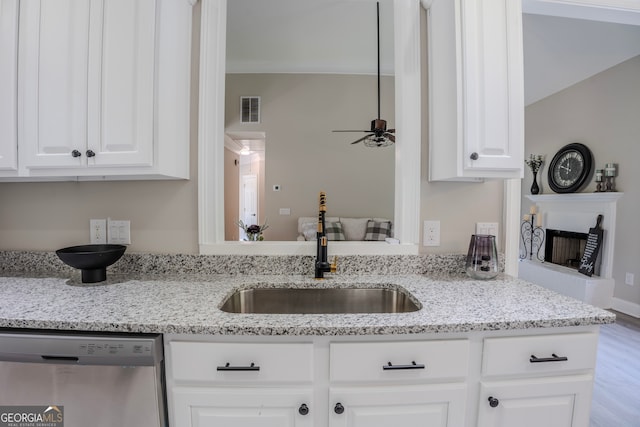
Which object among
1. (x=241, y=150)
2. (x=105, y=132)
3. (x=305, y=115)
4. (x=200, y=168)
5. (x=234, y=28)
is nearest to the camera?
(x=105, y=132)

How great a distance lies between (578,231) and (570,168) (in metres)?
0.89

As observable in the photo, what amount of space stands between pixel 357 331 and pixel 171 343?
57 cm

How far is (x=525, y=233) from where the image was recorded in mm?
4742

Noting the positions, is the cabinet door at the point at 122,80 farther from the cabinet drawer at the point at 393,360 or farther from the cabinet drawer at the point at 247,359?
the cabinet drawer at the point at 393,360

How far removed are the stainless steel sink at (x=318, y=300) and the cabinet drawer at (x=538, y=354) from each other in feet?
1.40

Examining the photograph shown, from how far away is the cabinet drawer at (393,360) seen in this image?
2.81 feet

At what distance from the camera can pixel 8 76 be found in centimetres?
116

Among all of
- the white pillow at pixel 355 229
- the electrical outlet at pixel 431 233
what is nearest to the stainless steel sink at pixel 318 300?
the electrical outlet at pixel 431 233

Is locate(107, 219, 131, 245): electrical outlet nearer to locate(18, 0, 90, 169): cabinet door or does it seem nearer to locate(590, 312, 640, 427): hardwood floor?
locate(18, 0, 90, 169): cabinet door

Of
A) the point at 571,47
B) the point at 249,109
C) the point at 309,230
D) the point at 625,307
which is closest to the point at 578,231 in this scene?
the point at 625,307

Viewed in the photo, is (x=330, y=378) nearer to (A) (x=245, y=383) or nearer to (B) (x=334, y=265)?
(A) (x=245, y=383)

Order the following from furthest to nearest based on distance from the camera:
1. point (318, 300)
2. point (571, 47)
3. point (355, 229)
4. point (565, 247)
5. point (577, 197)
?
1. point (355, 229)
2. point (565, 247)
3. point (577, 197)
4. point (571, 47)
5. point (318, 300)

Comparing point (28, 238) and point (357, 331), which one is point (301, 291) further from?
point (28, 238)

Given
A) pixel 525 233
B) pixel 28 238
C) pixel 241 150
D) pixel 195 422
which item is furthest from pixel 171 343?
pixel 525 233
